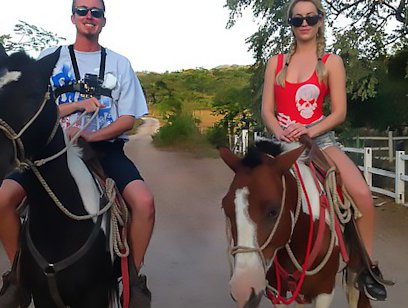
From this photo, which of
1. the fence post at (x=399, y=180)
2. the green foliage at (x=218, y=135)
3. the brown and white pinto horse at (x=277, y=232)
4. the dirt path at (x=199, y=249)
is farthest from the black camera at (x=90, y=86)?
the green foliage at (x=218, y=135)

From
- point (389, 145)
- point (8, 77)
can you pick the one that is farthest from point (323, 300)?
point (389, 145)

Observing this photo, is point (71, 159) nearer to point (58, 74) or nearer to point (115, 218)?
point (115, 218)

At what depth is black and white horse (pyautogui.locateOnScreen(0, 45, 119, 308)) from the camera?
2.79m

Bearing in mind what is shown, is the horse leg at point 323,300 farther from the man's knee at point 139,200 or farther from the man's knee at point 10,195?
the man's knee at point 10,195

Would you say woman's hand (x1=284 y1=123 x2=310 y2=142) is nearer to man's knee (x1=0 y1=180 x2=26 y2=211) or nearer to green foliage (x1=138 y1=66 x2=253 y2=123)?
man's knee (x1=0 y1=180 x2=26 y2=211)

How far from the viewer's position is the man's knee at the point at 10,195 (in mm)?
3441

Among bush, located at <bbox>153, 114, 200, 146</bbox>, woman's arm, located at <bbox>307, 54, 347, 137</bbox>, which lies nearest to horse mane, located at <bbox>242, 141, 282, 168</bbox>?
woman's arm, located at <bbox>307, 54, 347, 137</bbox>

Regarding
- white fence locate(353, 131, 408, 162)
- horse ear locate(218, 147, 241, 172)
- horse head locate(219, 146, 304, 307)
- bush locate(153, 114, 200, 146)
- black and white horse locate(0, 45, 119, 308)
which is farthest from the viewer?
bush locate(153, 114, 200, 146)

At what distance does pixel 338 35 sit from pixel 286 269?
1052 centimetres

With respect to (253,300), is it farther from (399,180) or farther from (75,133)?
(399,180)

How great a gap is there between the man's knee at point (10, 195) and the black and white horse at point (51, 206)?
29 cm

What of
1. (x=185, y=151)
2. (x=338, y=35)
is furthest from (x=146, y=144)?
(x=338, y=35)

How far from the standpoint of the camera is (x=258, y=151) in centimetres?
334

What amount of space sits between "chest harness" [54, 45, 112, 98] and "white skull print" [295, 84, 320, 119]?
1.40 m
